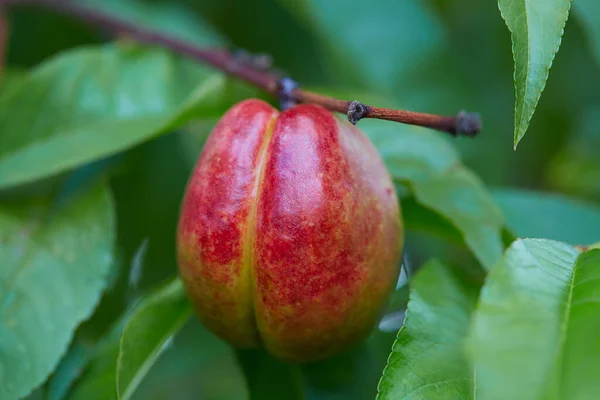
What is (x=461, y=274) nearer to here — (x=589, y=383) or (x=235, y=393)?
(x=589, y=383)

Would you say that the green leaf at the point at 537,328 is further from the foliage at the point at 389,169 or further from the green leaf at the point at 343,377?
the green leaf at the point at 343,377

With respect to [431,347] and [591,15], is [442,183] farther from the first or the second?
[591,15]

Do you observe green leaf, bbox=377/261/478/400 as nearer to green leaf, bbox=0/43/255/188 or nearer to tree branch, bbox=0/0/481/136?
tree branch, bbox=0/0/481/136

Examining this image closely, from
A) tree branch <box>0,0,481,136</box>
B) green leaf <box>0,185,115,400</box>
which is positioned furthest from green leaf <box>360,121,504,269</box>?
green leaf <box>0,185,115,400</box>

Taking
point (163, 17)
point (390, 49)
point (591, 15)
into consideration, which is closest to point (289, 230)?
point (591, 15)

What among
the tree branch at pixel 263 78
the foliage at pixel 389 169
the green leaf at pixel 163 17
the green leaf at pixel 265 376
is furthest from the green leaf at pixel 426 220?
the green leaf at pixel 163 17
